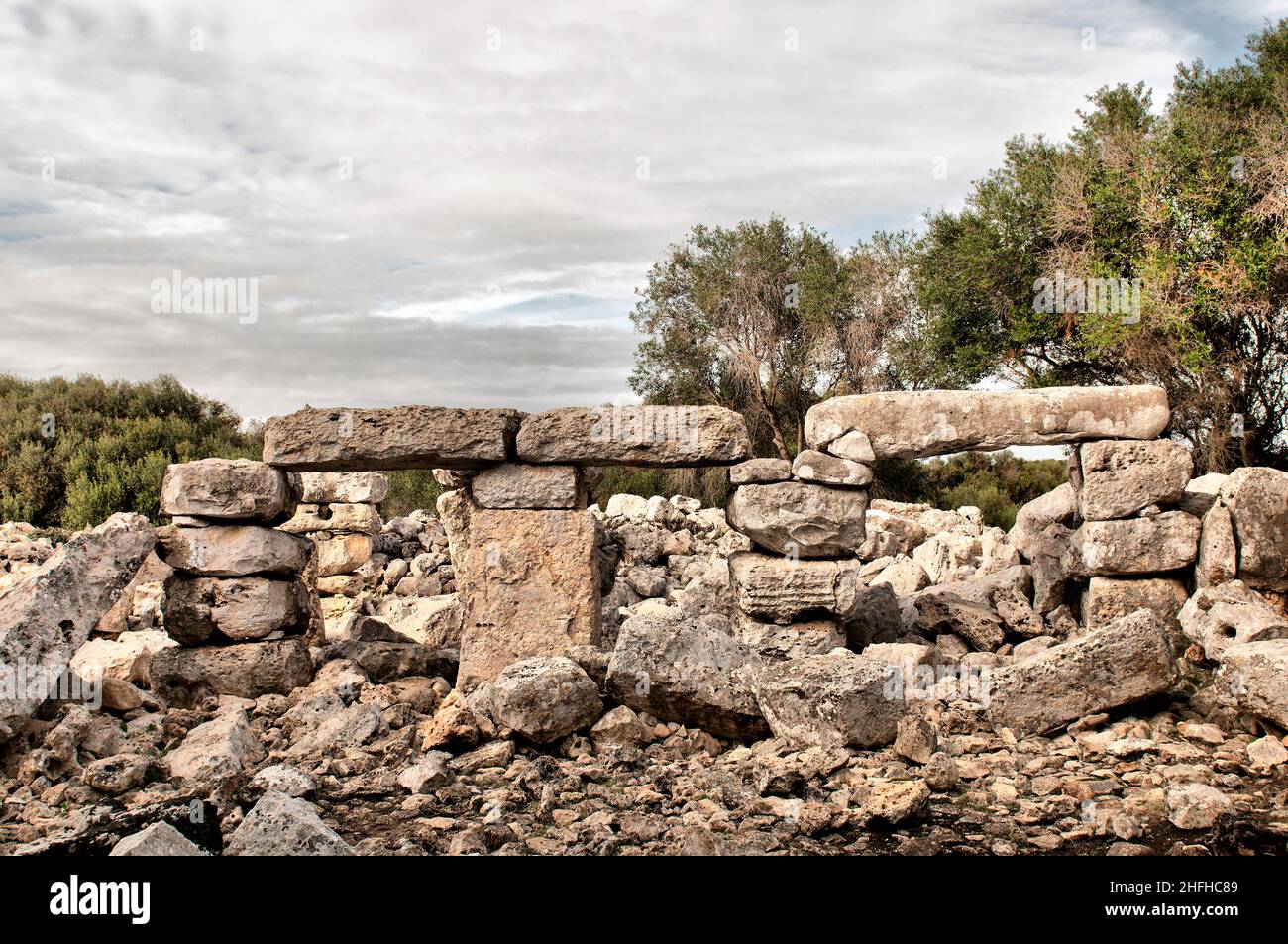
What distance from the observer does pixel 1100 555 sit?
311 inches

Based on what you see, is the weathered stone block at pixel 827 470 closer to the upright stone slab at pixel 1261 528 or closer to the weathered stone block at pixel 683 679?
the weathered stone block at pixel 683 679

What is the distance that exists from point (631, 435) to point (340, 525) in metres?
5.59

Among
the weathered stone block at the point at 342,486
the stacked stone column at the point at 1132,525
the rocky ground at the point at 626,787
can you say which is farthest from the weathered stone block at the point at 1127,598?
the weathered stone block at the point at 342,486

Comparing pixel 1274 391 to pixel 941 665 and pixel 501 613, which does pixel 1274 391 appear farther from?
pixel 501 613

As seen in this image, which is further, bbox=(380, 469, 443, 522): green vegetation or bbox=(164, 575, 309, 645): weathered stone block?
bbox=(380, 469, 443, 522): green vegetation

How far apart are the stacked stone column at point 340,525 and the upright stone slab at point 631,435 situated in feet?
14.8

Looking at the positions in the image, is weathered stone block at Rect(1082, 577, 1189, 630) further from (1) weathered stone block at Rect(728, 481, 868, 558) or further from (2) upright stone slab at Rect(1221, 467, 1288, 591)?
(1) weathered stone block at Rect(728, 481, 868, 558)

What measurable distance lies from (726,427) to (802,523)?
2.95 feet

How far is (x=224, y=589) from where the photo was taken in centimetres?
723

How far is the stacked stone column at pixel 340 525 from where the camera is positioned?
1108cm

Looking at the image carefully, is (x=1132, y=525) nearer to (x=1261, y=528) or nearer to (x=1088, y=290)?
(x=1261, y=528)

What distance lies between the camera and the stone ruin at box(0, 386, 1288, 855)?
5691 mm

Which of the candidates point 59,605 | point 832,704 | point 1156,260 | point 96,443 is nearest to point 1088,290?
point 1156,260

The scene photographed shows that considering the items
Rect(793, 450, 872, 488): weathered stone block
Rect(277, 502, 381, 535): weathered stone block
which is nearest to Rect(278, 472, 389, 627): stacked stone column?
Rect(277, 502, 381, 535): weathered stone block
